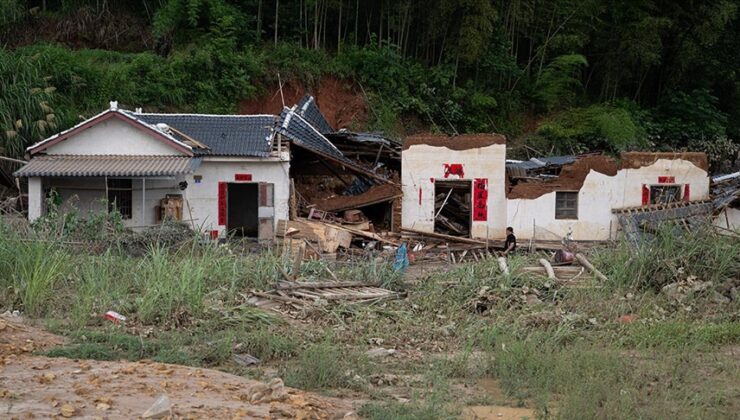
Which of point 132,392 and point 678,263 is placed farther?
point 678,263

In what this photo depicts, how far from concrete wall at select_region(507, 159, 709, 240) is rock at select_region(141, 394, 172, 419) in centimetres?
1622

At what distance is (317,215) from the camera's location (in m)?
21.9

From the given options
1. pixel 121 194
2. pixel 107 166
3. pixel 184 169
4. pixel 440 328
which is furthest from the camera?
pixel 121 194

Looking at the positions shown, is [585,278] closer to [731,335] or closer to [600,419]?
[731,335]

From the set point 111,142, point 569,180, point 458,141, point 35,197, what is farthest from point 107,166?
point 569,180

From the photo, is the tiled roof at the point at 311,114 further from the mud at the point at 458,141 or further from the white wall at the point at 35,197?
the white wall at the point at 35,197

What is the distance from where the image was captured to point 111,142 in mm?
21516

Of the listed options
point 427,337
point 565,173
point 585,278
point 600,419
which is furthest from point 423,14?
point 600,419

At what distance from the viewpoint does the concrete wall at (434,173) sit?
22.6m

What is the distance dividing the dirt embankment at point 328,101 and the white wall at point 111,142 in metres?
8.05

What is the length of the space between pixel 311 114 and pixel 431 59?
30.1ft

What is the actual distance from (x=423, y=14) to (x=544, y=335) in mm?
22257

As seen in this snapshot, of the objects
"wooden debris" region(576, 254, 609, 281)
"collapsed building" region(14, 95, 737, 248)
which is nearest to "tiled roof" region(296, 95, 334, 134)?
"collapsed building" region(14, 95, 737, 248)

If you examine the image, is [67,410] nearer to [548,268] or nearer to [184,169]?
[548,268]
